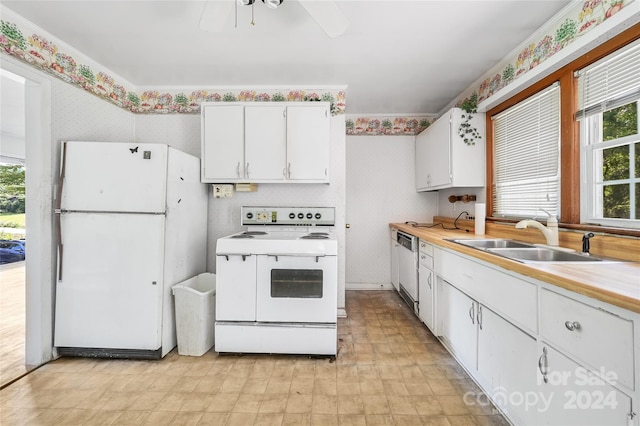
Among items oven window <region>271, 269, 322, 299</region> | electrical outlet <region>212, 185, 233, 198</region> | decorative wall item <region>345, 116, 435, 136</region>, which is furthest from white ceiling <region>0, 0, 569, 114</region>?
oven window <region>271, 269, 322, 299</region>

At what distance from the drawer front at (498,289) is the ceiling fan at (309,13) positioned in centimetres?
160

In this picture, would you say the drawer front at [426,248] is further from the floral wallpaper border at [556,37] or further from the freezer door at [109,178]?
the freezer door at [109,178]

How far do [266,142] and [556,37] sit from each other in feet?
7.54

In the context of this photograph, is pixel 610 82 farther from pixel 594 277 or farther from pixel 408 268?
pixel 408 268

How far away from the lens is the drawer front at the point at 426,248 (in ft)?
7.94

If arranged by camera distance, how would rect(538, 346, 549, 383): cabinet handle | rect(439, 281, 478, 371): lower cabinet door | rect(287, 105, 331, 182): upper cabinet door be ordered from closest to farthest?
rect(538, 346, 549, 383): cabinet handle < rect(439, 281, 478, 371): lower cabinet door < rect(287, 105, 331, 182): upper cabinet door

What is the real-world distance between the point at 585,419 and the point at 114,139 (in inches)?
147

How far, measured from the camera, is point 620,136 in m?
1.60

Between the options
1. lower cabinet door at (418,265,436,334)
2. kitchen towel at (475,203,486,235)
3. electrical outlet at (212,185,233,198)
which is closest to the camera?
lower cabinet door at (418,265,436,334)

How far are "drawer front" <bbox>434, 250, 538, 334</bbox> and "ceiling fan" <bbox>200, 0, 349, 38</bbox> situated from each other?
1601 millimetres

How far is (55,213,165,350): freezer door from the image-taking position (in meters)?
2.09

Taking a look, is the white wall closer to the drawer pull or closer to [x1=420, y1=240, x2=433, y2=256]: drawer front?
[x1=420, y1=240, x2=433, y2=256]: drawer front

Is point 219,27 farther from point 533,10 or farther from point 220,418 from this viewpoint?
point 220,418

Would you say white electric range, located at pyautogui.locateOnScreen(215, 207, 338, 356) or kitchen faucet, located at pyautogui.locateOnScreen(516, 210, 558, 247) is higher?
kitchen faucet, located at pyautogui.locateOnScreen(516, 210, 558, 247)
